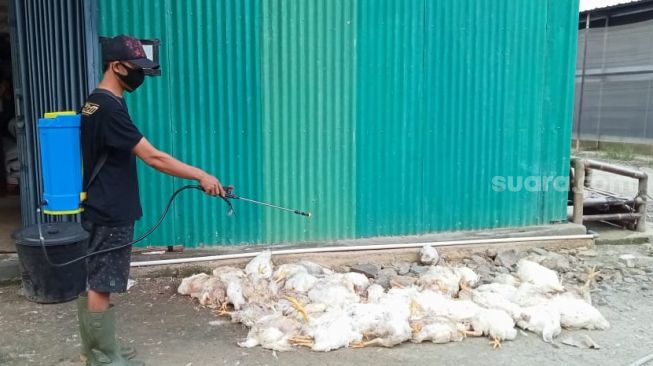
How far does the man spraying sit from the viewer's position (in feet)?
10.9

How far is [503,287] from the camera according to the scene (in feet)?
16.1

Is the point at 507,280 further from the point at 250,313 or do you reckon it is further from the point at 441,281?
the point at 250,313

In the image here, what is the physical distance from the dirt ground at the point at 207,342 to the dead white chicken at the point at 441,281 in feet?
2.33

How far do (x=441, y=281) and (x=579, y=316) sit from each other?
108 cm

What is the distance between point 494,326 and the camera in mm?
4180

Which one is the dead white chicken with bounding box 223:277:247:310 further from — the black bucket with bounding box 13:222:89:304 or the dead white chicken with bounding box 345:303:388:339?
the black bucket with bounding box 13:222:89:304

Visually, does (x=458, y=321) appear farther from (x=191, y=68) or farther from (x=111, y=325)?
(x=191, y=68)

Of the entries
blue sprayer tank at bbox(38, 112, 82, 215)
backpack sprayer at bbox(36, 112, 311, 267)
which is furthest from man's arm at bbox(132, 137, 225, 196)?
blue sprayer tank at bbox(38, 112, 82, 215)

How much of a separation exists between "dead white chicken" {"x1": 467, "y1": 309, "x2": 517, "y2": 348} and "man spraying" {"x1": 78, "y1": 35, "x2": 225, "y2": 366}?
2169 millimetres

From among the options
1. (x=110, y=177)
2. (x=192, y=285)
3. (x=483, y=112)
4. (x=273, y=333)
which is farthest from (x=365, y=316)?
(x=483, y=112)

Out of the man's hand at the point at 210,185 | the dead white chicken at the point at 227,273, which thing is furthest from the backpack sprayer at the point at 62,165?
the dead white chicken at the point at 227,273

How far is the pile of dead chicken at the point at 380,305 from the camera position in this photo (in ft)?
13.5

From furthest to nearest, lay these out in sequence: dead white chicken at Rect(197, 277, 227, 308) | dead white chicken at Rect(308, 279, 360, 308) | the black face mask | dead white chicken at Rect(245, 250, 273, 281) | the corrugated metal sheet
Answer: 1. dead white chicken at Rect(245, 250, 273, 281)
2. the corrugated metal sheet
3. dead white chicken at Rect(197, 277, 227, 308)
4. dead white chicken at Rect(308, 279, 360, 308)
5. the black face mask

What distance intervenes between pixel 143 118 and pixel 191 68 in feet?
2.00
